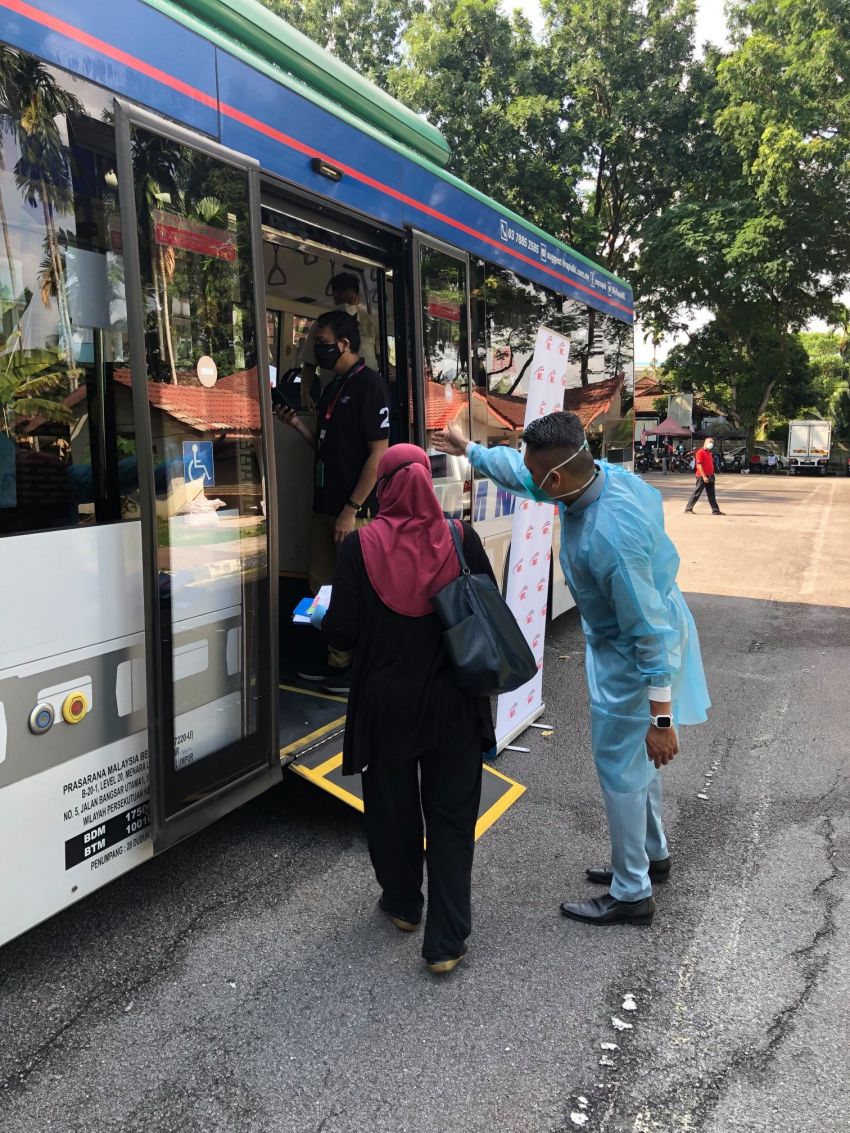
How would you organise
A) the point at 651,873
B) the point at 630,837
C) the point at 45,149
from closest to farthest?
the point at 45,149
the point at 630,837
the point at 651,873

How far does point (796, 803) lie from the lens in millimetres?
4215

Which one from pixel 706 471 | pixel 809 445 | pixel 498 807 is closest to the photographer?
pixel 498 807

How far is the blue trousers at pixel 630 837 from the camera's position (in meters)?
3.03

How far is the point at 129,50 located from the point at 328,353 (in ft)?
6.41

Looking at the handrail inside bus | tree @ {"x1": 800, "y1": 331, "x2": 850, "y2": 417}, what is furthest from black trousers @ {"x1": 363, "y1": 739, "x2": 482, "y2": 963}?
tree @ {"x1": 800, "y1": 331, "x2": 850, "y2": 417}

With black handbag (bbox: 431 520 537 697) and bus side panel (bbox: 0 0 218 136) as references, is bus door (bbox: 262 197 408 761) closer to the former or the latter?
bus side panel (bbox: 0 0 218 136)

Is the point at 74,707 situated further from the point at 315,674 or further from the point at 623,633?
the point at 315,674

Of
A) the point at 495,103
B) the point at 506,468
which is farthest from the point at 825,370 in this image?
the point at 506,468

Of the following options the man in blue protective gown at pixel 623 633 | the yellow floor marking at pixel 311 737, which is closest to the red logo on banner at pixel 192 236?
the man in blue protective gown at pixel 623 633

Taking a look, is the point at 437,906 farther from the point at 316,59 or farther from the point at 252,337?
the point at 316,59

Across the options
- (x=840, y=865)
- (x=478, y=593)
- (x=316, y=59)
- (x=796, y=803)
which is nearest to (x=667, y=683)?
(x=478, y=593)

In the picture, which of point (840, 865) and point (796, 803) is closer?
point (840, 865)

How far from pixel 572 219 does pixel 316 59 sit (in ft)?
63.3

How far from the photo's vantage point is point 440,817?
2814 mm
